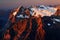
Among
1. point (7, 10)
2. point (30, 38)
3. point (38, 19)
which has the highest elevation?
point (7, 10)

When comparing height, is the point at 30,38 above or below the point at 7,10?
below

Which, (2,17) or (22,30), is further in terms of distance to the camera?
(22,30)

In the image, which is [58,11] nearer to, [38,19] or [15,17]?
[38,19]

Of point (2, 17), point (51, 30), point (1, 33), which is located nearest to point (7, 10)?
→ point (2, 17)
